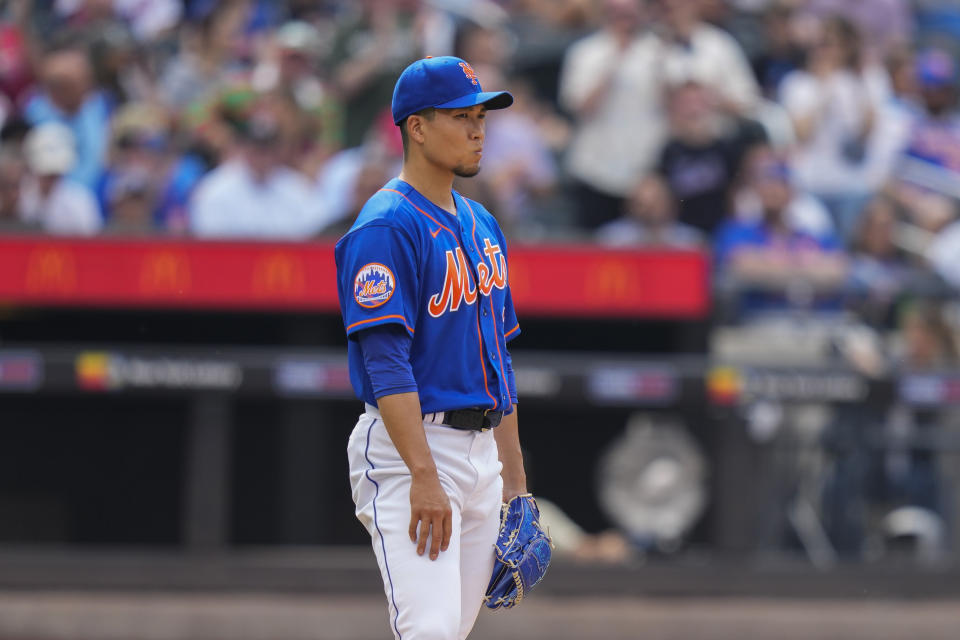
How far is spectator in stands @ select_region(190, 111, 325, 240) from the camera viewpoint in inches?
275

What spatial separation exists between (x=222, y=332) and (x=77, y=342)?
694 mm

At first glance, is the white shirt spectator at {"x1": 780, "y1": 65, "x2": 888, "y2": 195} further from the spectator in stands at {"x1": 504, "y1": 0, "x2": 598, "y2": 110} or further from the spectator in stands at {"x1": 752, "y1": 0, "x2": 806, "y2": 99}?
the spectator in stands at {"x1": 504, "y1": 0, "x2": 598, "y2": 110}

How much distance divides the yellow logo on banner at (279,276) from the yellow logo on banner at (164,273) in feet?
1.05

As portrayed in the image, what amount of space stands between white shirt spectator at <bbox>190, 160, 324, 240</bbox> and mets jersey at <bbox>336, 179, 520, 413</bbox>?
3.95 metres

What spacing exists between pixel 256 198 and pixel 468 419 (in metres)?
4.38

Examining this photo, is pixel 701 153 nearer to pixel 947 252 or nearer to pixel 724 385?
pixel 947 252

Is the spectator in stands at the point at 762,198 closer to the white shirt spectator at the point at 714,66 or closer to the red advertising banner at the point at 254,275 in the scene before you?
the white shirt spectator at the point at 714,66

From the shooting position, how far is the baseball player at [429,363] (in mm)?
2801

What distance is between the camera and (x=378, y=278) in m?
2.79

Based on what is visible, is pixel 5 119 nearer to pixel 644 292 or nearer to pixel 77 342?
pixel 77 342

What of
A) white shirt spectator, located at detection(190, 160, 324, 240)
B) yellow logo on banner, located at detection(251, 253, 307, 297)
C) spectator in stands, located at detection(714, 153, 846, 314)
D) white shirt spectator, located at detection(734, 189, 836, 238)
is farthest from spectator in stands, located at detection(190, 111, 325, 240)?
white shirt spectator, located at detection(734, 189, 836, 238)

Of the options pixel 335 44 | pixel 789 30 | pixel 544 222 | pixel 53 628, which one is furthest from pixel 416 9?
pixel 53 628

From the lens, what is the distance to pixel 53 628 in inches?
233

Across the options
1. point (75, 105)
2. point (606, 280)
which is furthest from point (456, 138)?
point (75, 105)
